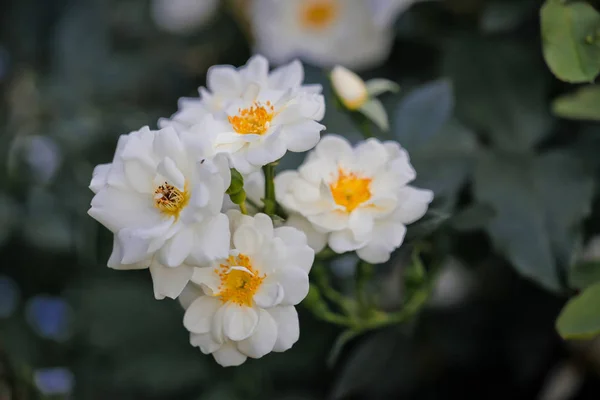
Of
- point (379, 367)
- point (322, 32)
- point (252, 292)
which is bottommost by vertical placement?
point (379, 367)

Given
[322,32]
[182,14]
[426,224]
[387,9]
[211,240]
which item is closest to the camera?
[211,240]

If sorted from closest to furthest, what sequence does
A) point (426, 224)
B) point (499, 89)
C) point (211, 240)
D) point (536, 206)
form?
1. point (211, 240)
2. point (426, 224)
3. point (536, 206)
4. point (499, 89)

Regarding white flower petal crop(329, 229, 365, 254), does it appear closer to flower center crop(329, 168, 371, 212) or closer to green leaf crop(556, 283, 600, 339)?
flower center crop(329, 168, 371, 212)

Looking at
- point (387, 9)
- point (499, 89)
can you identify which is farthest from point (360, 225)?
point (387, 9)

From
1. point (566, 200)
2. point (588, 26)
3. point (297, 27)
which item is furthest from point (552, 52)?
point (297, 27)

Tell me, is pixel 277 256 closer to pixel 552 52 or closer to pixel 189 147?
pixel 189 147

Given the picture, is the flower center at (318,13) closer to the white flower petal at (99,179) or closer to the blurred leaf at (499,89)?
the blurred leaf at (499,89)

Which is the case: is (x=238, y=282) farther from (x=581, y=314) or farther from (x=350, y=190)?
(x=581, y=314)
